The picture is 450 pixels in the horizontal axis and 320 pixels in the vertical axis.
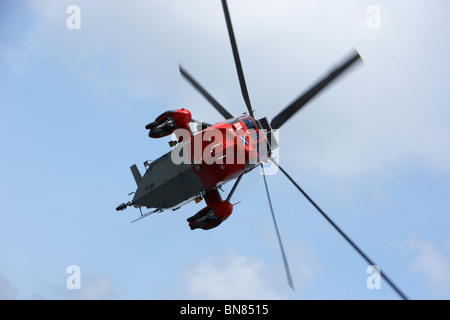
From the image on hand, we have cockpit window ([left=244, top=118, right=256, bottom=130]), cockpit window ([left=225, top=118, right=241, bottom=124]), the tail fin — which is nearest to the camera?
cockpit window ([left=225, top=118, right=241, bottom=124])

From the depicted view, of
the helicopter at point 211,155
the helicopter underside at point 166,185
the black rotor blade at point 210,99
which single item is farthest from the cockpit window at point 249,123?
the helicopter underside at point 166,185

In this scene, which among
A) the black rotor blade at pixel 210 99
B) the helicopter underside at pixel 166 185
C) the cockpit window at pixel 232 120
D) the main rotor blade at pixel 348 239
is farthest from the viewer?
the black rotor blade at pixel 210 99

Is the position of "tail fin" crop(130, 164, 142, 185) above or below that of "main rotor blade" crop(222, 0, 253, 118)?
below

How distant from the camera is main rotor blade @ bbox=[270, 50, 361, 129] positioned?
23.3 m

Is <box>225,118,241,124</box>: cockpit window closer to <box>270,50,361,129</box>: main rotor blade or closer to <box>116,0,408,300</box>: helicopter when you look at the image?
<box>116,0,408,300</box>: helicopter

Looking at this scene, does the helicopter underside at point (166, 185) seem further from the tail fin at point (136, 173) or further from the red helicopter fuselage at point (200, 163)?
the tail fin at point (136, 173)

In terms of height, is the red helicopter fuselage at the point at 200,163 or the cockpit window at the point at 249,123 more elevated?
the cockpit window at the point at 249,123

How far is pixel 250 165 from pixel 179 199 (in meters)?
5.23

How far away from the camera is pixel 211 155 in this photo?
25.2 metres

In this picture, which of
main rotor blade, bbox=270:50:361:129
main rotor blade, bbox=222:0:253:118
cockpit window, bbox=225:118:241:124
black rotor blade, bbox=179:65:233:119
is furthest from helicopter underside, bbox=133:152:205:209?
main rotor blade, bbox=270:50:361:129

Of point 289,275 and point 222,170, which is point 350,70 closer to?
point 222,170

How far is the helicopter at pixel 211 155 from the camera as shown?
25141 millimetres

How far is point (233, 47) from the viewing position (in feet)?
85.1

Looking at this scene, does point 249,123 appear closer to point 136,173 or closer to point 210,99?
point 210,99
